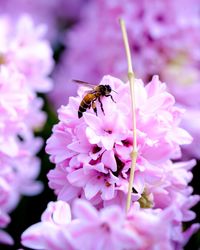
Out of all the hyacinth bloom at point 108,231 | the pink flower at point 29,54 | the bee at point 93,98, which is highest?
the pink flower at point 29,54

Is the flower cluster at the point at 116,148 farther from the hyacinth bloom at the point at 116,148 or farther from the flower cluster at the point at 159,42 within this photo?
the flower cluster at the point at 159,42

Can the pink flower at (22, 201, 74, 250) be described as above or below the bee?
below

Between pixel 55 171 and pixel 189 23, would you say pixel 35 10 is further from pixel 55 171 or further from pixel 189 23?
pixel 55 171

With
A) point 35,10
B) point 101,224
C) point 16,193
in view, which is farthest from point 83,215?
point 35,10

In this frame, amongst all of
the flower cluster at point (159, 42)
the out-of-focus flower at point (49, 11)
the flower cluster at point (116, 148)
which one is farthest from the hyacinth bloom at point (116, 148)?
the out-of-focus flower at point (49, 11)

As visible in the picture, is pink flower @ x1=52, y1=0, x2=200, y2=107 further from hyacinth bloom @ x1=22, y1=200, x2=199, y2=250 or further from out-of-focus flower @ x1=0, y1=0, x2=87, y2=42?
hyacinth bloom @ x1=22, y1=200, x2=199, y2=250

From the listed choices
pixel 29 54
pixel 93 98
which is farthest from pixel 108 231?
pixel 29 54

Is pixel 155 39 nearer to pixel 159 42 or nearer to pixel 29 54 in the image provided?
pixel 159 42

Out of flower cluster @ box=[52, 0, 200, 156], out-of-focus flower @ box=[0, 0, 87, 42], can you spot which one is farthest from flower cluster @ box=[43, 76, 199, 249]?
out-of-focus flower @ box=[0, 0, 87, 42]
